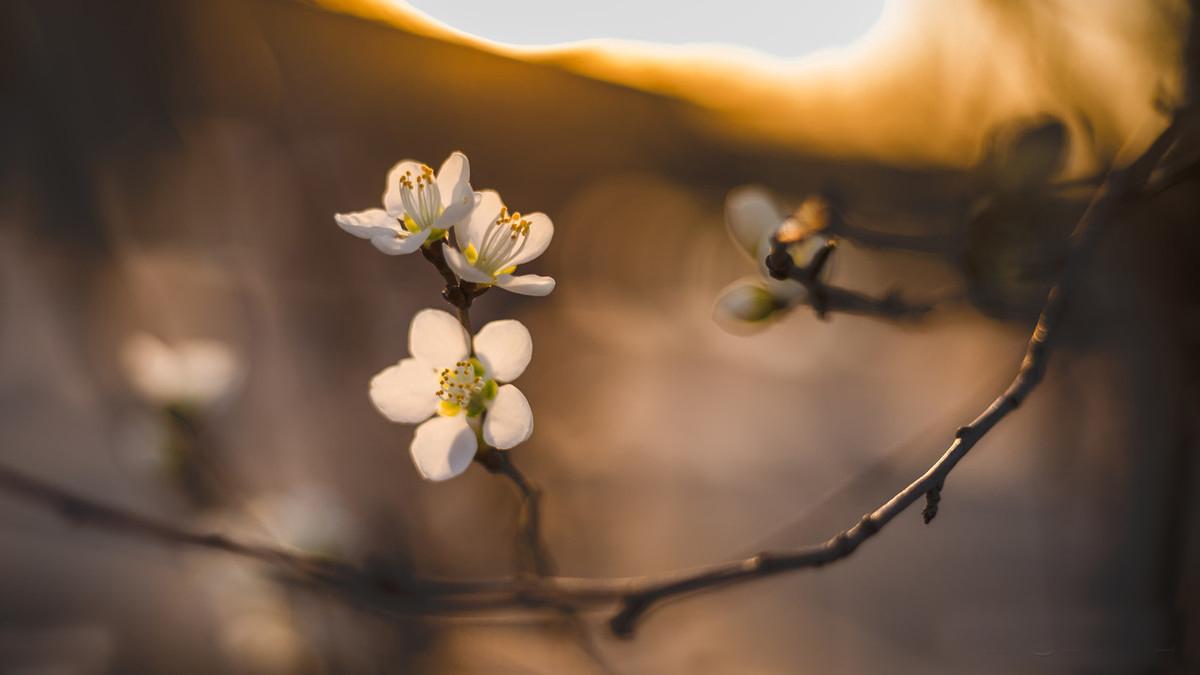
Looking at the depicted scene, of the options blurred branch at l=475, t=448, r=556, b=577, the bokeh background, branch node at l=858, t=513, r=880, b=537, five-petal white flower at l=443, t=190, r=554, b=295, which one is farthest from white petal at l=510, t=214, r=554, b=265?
the bokeh background

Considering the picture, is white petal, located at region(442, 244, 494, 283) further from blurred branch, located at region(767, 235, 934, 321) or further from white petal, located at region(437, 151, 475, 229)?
blurred branch, located at region(767, 235, 934, 321)

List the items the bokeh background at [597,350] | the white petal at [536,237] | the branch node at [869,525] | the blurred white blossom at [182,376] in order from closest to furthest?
the branch node at [869,525]
the white petal at [536,237]
the blurred white blossom at [182,376]
the bokeh background at [597,350]

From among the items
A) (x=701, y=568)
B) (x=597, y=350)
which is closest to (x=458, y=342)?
(x=701, y=568)

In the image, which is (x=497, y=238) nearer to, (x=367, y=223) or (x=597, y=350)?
(x=367, y=223)

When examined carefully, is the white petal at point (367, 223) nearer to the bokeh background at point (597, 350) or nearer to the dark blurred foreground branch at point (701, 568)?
the dark blurred foreground branch at point (701, 568)

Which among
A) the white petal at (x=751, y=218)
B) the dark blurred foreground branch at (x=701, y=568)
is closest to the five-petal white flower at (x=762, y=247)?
the white petal at (x=751, y=218)
